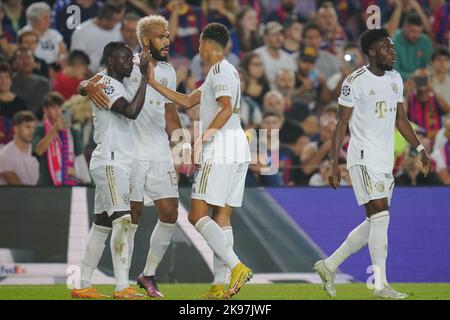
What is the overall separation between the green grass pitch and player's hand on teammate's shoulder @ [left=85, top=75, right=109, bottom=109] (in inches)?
73.8

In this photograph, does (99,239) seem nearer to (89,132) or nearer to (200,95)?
(200,95)

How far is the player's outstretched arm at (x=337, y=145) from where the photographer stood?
1141 cm

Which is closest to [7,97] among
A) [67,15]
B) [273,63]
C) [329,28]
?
[67,15]

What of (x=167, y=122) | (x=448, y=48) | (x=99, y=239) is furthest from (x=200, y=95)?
(x=448, y=48)

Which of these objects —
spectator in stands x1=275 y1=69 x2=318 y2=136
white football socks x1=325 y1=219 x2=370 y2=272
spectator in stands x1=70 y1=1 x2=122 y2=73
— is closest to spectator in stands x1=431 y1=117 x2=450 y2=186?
spectator in stands x1=275 y1=69 x2=318 y2=136

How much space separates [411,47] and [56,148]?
253 inches

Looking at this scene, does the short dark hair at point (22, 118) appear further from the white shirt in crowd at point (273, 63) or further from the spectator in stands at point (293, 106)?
the white shirt in crowd at point (273, 63)

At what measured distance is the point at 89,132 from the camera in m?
15.8

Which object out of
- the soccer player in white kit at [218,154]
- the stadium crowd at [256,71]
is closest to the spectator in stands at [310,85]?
the stadium crowd at [256,71]

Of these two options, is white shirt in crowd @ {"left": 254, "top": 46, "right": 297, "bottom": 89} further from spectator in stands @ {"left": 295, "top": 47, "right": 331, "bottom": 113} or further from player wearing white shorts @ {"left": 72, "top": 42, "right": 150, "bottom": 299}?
player wearing white shorts @ {"left": 72, "top": 42, "right": 150, "bottom": 299}

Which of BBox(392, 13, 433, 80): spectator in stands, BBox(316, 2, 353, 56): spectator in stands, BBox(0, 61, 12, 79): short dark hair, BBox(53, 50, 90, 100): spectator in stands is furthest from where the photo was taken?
BBox(316, 2, 353, 56): spectator in stands

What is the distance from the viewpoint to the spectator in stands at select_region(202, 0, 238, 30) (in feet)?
62.2

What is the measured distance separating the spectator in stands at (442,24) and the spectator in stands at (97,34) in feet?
17.6
